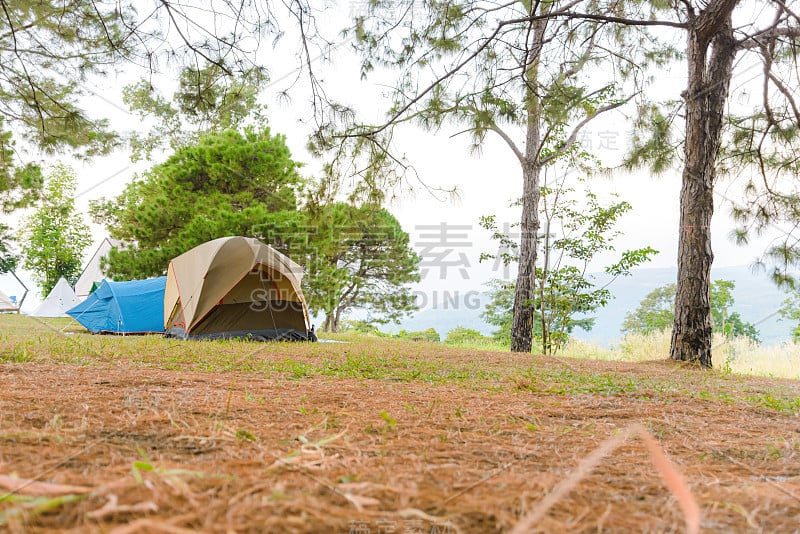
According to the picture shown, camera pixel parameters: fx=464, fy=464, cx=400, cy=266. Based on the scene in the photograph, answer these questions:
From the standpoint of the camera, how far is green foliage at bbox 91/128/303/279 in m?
10.4

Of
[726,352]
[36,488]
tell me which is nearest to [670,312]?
[726,352]

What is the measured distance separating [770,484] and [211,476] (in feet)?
3.51

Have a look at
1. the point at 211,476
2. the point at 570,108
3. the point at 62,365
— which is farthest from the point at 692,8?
the point at 62,365

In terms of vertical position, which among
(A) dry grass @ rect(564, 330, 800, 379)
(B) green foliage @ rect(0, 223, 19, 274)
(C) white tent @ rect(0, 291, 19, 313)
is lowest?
(A) dry grass @ rect(564, 330, 800, 379)

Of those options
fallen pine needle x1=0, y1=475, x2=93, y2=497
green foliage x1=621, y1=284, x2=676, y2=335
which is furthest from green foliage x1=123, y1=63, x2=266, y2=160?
green foliage x1=621, y1=284, x2=676, y2=335

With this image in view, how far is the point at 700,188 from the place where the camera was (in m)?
4.57

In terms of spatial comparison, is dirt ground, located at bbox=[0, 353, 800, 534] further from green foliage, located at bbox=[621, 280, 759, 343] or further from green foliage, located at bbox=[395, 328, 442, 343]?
green foliage, located at bbox=[395, 328, 442, 343]

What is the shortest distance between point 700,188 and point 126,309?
8.34m

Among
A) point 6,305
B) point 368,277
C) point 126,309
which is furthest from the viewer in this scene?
point 368,277

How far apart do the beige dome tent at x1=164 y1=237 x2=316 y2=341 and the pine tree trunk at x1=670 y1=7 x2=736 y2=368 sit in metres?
4.97

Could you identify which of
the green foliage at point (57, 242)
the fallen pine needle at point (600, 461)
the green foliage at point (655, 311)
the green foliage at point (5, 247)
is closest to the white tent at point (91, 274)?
the green foliage at point (5, 247)

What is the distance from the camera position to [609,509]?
73cm

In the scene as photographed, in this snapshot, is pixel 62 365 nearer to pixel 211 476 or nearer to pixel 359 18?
pixel 211 476

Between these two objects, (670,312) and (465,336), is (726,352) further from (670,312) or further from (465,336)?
(465,336)
